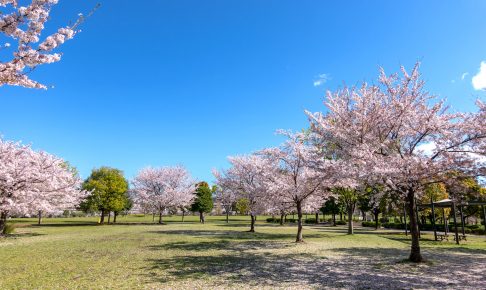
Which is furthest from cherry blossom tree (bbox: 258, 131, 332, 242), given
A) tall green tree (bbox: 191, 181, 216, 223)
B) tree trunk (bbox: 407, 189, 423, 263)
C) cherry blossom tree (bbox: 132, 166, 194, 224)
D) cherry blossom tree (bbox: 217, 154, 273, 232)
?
tall green tree (bbox: 191, 181, 216, 223)

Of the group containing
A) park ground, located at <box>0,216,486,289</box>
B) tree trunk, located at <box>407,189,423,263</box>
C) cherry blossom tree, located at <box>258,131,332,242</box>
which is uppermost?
cherry blossom tree, located at <box>258,131,332,242</box>

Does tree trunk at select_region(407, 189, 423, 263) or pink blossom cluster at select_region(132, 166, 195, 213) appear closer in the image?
tree trunk at select_region(407, 189, 423, 263)

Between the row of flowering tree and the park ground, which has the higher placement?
the row of flowering tree

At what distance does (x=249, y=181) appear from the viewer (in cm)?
3694

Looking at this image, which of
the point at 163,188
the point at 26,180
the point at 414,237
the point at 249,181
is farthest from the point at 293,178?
the point at 163,188

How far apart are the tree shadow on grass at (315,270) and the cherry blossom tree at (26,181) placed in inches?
617

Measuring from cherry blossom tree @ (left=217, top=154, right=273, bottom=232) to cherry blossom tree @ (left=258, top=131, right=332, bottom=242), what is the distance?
5.46 ft

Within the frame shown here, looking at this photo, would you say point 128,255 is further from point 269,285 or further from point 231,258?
point 269,285

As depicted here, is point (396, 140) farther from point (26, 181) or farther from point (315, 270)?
point (26, 181)

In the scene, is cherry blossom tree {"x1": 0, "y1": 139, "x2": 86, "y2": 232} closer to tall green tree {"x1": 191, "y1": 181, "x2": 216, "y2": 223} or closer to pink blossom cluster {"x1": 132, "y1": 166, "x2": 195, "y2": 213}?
pink blossom cluster {"x1": 132, "y1": 166, "x2": 195, "y2": 213}

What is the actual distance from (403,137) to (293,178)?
465 inches

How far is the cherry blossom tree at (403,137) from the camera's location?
1424 cm

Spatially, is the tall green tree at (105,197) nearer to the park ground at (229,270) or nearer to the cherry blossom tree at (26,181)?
the cherry blossom tree at (26,181)

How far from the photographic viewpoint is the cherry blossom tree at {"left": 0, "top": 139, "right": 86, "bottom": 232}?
76.5 ft
